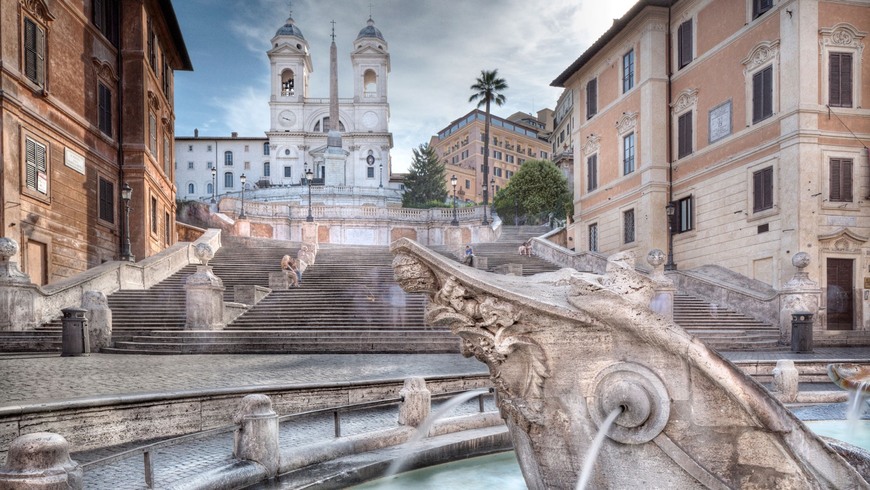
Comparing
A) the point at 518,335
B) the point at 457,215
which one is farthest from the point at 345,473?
the point at 457,215

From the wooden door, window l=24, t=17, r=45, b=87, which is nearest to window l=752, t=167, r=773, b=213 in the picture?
the wooden door

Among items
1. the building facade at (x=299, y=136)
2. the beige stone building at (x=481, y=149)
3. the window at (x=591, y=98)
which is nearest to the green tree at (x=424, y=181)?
the building facade at (x=299, y=136)

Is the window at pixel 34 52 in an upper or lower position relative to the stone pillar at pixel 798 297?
upper

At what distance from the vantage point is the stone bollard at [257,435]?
5070mm

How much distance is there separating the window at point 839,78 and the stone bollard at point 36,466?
23.1 metres

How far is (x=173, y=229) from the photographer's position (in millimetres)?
33312

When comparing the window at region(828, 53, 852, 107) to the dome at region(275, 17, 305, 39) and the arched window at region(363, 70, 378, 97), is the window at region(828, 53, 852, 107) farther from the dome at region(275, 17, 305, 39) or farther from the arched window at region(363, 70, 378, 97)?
the dome at region(275, 17, 305, 39)

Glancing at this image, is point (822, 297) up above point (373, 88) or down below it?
below

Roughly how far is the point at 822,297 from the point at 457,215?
33.3 meters

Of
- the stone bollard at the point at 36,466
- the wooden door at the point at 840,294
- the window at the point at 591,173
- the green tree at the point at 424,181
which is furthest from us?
the green tree at the point at 424,181

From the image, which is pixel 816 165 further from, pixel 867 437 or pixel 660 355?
pixel 660 355

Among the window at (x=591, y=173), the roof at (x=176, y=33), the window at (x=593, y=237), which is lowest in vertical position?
the window at (x=593, y=237)

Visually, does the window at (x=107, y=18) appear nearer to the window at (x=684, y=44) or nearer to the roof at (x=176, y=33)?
the roof at (x=176, y=33)

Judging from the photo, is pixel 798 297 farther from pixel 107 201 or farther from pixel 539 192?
pixel 539 192
